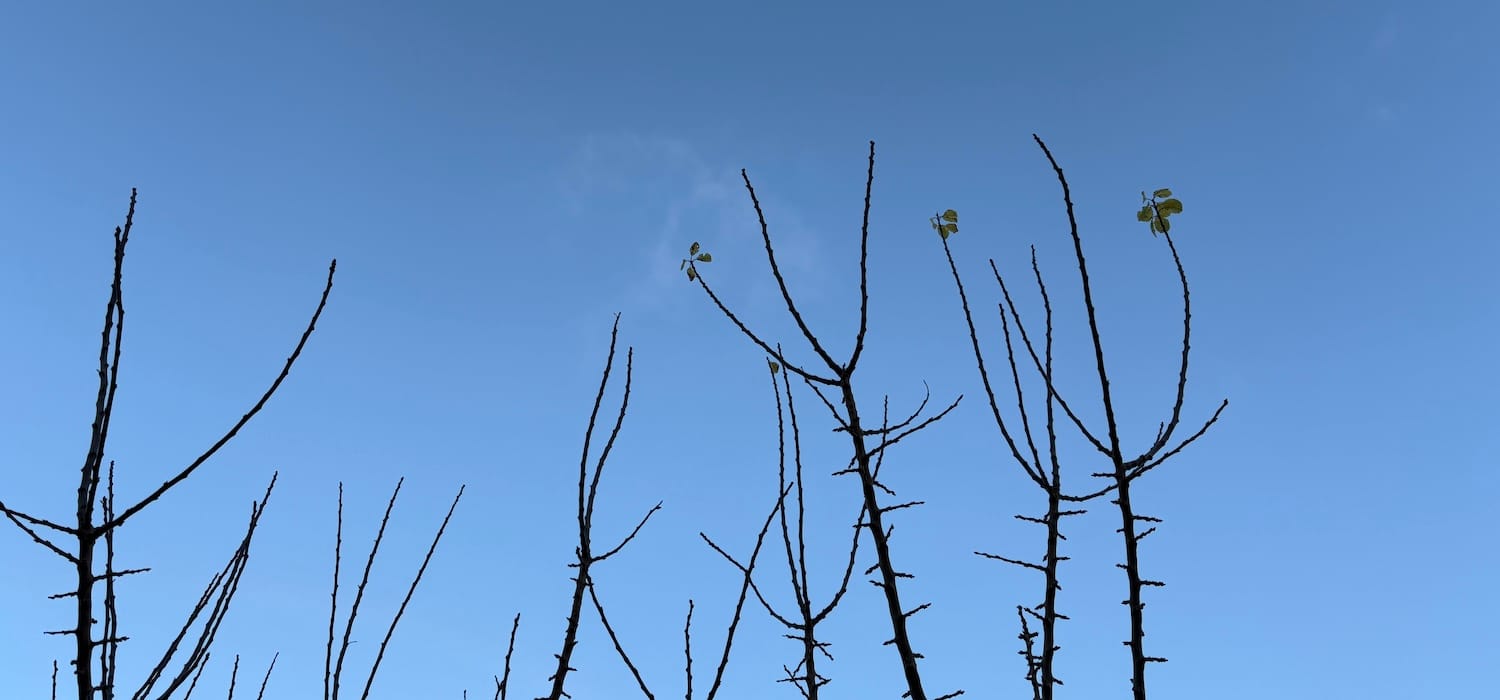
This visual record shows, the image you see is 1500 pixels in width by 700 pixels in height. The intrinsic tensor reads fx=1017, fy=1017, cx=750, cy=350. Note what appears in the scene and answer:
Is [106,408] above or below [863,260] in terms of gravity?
below

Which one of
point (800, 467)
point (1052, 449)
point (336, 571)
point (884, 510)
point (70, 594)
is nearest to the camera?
point (70, 594)

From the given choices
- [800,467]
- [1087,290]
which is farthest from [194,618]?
[1087,290]

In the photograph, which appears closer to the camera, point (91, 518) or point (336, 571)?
point (91, 518)

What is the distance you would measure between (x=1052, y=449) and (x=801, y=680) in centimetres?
134

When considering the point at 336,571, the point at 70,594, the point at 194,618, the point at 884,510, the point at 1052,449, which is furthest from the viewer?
the point at 336,571

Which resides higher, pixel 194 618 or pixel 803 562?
pixel 803 562

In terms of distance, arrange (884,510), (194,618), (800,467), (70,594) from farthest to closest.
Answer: (800,467), (194,618), (884,510), (70,594)

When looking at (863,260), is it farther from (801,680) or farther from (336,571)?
(336,571)

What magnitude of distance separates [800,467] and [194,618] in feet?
6.03

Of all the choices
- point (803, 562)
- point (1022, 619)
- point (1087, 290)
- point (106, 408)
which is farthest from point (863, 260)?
point (106, 408)

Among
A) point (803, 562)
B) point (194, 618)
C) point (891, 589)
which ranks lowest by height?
point (891, 589)

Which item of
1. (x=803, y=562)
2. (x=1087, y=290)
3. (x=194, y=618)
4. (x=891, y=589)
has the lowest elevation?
(x=891, y=589)

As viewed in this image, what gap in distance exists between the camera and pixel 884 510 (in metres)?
2.46

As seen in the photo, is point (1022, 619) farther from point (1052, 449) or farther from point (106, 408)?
point (106, 408)
